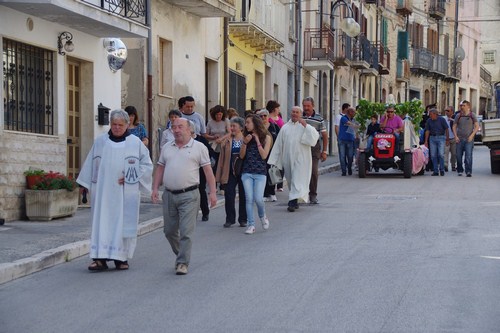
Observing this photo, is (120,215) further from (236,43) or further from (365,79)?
Answer: (365,79)

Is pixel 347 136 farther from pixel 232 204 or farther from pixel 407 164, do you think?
pixel 232 204

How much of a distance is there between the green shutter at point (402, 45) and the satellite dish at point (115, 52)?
125ft

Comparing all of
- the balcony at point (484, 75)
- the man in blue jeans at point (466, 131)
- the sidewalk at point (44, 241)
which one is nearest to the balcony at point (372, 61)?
the man in blue jeans at point (466, 131)

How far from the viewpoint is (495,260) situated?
10.2 metres

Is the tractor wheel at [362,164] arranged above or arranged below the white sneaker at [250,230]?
above

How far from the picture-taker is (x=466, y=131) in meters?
24.6

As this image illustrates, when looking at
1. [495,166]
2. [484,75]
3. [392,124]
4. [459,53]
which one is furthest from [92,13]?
[484,75]

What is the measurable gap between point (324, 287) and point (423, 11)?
5205 cm

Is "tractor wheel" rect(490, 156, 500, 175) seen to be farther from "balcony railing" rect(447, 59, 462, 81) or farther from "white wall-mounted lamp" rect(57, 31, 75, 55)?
"balcony railing" rect(447, 59, 462, 81)

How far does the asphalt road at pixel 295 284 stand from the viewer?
23.9 ft

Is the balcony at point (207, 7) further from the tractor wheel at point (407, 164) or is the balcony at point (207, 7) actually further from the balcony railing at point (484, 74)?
the balcony railing at point (484, 74)

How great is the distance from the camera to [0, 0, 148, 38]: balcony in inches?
537

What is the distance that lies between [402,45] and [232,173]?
41.7 meters

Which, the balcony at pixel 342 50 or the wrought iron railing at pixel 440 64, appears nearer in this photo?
the balcony at pixel 342 50
